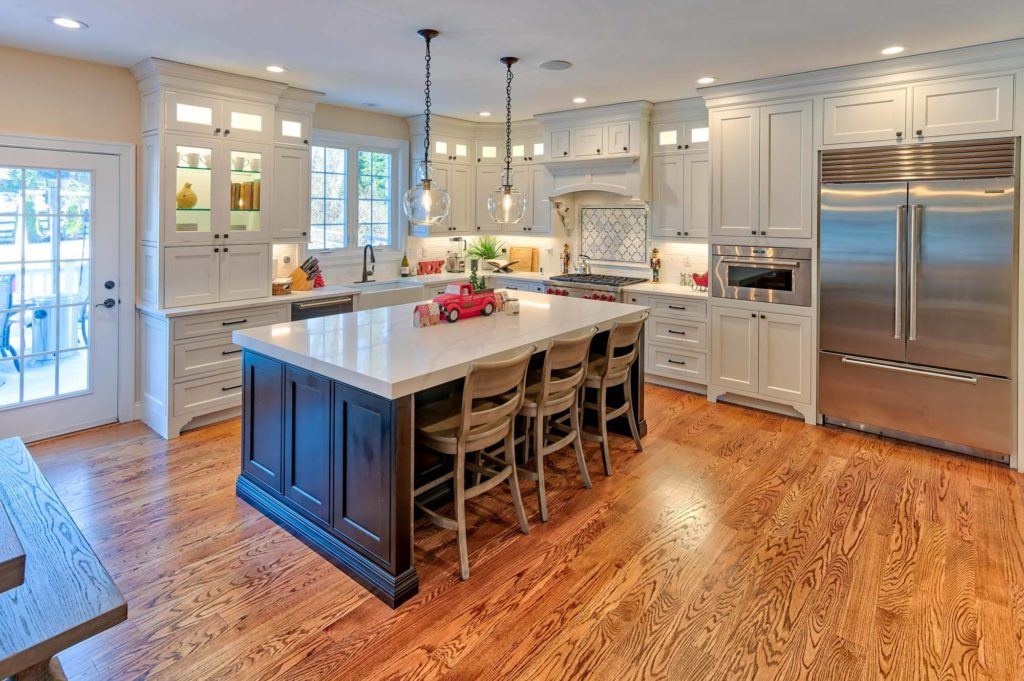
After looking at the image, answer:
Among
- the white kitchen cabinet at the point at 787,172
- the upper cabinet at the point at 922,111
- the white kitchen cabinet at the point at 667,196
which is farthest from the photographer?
the white kitchen cabinet at the point at 667,196

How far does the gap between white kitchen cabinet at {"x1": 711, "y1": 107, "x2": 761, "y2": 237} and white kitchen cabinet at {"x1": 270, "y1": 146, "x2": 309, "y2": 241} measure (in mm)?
3428

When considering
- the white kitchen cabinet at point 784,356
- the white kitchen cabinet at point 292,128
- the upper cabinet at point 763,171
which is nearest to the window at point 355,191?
the white kitchen cabinet at point 292,128

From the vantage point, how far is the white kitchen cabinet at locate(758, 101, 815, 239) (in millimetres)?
4504

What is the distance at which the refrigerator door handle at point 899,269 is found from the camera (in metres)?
4.06

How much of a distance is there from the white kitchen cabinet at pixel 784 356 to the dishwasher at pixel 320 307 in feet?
11.5

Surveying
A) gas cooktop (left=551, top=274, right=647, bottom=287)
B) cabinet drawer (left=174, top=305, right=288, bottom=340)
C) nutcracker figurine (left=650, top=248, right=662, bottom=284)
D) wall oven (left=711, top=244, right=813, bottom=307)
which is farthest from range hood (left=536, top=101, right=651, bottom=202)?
cabinet drawer (left=174, top=305, right=288, bottom=340)

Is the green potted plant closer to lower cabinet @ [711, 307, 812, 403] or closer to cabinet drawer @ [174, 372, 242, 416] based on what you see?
lower cabinet @ [711, 307, 812, 403]

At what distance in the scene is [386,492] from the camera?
2.47 metres

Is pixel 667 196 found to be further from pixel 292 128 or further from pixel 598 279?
pixel 292 128

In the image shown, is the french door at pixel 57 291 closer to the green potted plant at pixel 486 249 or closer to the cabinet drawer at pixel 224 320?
the cabinet drawer at pixel 224 320

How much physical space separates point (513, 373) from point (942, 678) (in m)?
1.90

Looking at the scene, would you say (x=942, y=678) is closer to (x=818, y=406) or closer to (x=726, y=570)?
(x=726, y=570)

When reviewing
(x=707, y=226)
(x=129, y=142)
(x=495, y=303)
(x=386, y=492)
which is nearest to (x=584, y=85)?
(x=707, y=226)

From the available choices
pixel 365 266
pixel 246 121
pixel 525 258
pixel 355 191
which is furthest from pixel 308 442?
pixel 525 258
